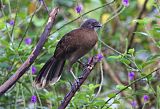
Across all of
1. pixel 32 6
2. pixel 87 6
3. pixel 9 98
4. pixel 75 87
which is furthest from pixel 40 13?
pixel 75 87

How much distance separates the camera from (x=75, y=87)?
8.25ft

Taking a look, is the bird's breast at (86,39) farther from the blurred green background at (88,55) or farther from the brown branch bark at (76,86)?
the brown branch bark at (76,86)

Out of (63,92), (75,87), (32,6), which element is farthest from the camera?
(32,6)

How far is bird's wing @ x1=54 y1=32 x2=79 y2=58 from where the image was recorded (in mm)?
2871

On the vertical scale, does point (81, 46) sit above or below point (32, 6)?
below

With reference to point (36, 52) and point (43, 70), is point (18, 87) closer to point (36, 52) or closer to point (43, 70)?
point (43, 70)

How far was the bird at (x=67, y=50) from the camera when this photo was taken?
9.39ft

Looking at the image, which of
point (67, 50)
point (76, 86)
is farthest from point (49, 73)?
point (76, 86)

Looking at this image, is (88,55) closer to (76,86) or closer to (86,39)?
(86,39)

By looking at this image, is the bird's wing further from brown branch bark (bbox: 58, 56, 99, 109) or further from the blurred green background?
brown branch bark (bbox: 58, 56, 99, 109)

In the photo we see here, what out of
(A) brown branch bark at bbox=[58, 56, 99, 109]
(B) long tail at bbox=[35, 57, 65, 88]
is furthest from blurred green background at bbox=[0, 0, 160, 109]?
(A) brown branch bark at bbox=[58, 56, 99, 109]

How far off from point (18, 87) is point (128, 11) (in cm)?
210

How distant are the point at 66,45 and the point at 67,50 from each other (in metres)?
0.05

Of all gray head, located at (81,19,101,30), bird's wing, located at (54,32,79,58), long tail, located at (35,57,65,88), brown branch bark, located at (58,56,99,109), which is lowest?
brown branch bark, located at (58,56,99,109)
